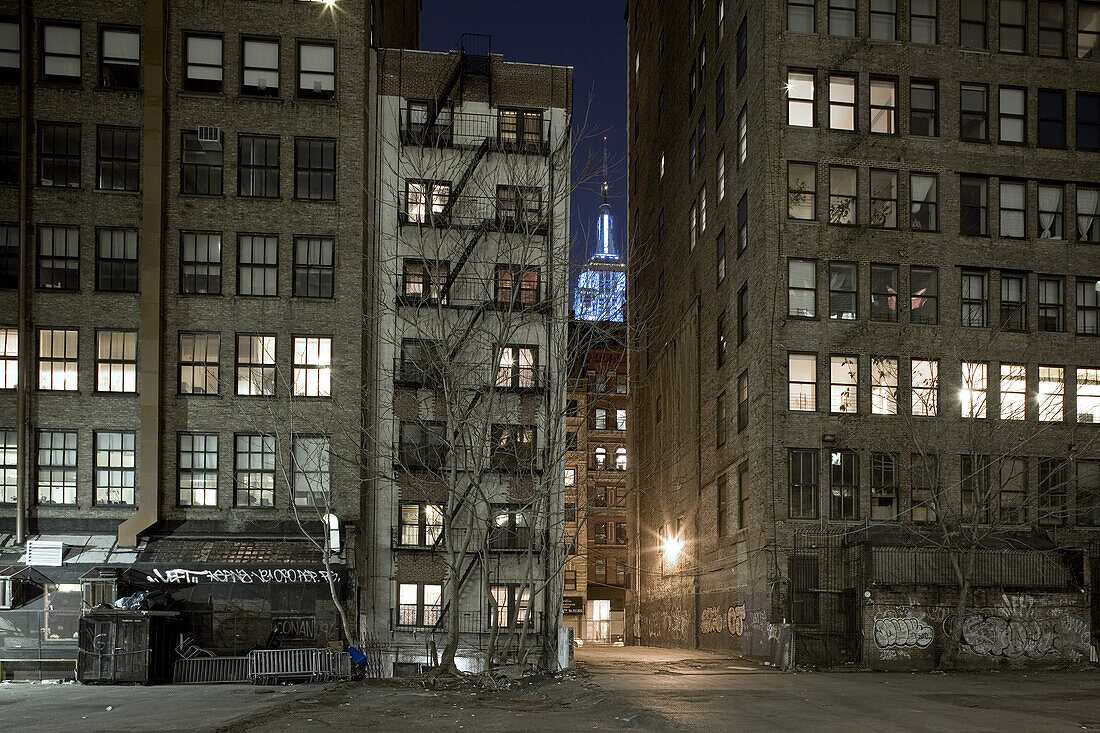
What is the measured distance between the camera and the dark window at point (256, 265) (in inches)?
1458

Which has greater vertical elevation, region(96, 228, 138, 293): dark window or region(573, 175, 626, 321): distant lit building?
region(96, 228, 138, 293): dark window

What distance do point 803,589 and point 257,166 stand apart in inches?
959

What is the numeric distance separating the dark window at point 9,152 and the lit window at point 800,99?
1086 inches

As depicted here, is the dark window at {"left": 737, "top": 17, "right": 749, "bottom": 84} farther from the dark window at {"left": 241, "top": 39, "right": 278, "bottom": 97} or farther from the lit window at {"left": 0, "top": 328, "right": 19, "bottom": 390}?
the lit window at {"left": 0, "top": 328, "right": 19, "bottom": 390}

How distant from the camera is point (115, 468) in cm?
3519

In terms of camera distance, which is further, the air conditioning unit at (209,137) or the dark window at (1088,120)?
the dark window at (1088,120)

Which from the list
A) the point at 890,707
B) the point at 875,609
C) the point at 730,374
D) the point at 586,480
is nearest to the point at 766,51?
the point at 730,374

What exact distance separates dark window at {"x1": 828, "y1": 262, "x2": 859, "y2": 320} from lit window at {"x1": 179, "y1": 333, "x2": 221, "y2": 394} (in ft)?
73.0

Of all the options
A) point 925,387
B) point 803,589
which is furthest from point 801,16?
point 803,589

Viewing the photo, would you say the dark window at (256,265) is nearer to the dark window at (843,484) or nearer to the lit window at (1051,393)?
the dark window at (843,484)

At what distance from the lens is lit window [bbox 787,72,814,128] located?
4006cm

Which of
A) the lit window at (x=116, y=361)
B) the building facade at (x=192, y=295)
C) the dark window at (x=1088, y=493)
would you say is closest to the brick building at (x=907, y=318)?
the dark window at (x=1088, y=493)

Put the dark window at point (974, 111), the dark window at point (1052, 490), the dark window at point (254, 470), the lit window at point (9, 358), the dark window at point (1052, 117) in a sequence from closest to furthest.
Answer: the lit window at point (9, 358) → the dark window at point (254, 470) → the dark window at point (1052, 490) → the dark window at point (974, 111) → the dark window at point (1052, 117)

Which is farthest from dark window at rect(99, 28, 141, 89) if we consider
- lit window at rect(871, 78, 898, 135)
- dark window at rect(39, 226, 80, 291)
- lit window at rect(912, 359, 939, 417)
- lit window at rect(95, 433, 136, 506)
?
lit window at rect(912, 359, 939, 417)
